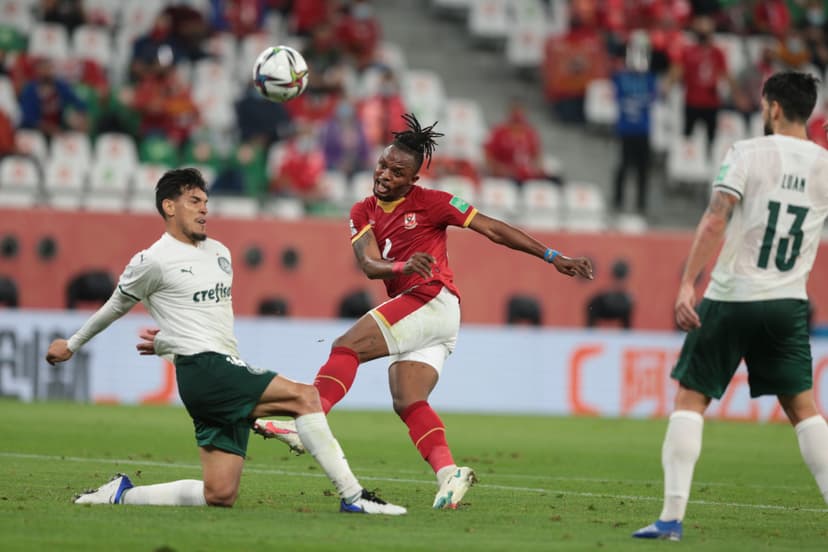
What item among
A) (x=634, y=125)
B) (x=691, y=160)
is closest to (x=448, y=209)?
(x=634, y=125)

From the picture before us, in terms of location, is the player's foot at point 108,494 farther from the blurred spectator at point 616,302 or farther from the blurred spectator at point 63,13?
the blurred spectator at point 63,13

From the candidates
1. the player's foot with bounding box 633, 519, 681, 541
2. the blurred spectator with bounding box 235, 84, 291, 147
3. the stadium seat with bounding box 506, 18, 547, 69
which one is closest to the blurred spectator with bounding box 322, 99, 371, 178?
the blurred spectator with bounding box 235, 84, 291, 147

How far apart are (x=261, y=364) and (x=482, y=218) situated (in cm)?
973

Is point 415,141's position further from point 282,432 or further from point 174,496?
point 174,496

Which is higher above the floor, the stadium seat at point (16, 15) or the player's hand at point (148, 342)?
the stadium seat at point (16, 15)

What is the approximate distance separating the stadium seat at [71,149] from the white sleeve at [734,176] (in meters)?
14.0

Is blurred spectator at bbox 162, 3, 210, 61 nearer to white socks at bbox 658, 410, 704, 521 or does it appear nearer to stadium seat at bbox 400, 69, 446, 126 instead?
stadium seat at bbox 400, 69, 446, 126

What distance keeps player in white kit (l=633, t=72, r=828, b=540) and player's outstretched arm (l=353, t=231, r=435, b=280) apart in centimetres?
161

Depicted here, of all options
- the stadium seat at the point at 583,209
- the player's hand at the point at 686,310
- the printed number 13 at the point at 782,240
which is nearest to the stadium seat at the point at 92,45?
the stadium seat at the point at 583,209

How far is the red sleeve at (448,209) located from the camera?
8852mm

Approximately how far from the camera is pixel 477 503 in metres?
8.93

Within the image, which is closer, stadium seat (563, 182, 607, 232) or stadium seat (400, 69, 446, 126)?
stadium seat (563, 182, 607, 232)

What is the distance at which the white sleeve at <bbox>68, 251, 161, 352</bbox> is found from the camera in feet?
26.2

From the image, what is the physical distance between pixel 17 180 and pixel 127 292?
11.8 metres
